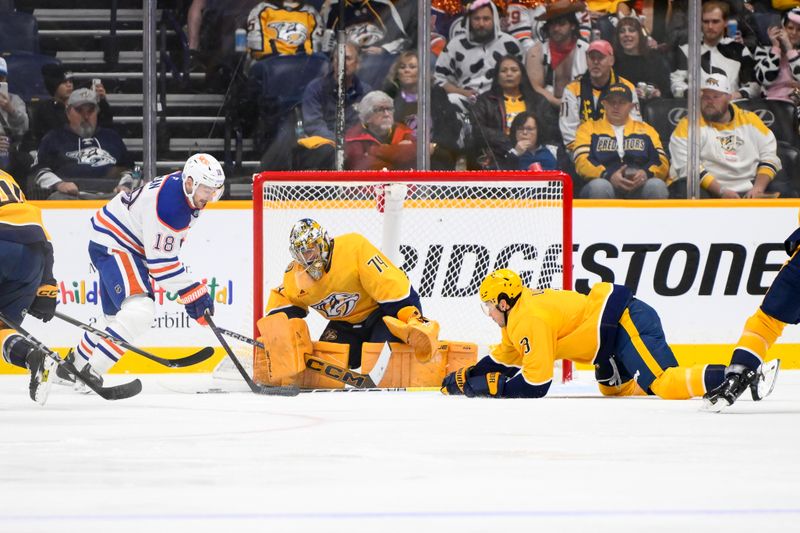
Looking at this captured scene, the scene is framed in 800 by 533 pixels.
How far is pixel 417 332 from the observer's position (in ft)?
18.1

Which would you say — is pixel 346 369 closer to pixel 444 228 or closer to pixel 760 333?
pixel 444 228

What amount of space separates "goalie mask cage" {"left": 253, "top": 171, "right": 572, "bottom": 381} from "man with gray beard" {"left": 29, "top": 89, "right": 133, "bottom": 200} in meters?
1.21

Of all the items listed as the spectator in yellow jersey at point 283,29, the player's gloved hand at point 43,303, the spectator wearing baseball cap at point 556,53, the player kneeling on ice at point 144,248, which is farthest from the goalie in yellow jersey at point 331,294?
the spectator wearing baseball cap at point 556,53

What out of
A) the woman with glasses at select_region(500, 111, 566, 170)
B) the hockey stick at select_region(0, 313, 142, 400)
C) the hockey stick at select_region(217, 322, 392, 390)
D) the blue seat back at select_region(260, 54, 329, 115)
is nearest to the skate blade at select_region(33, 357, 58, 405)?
the hockey stick at select_region(0, 313, 142, 400)

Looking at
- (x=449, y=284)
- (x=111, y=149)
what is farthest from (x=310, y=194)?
(x=111, y=149)

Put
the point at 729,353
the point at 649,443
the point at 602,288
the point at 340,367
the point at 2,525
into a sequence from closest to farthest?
the point at 2,525 → the point at 649,443 → the point at 602,288 → the point at 340,367 → the point at 729,353

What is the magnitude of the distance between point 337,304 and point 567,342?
1128 millimetres

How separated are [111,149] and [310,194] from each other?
1.30 metres

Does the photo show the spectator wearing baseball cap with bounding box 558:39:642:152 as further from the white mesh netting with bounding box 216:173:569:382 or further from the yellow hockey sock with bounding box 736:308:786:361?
the yellow hockey sock with bounding box 736:308:786:361

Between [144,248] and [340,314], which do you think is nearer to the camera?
[144,248]

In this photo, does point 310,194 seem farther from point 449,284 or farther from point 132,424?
point 132,424

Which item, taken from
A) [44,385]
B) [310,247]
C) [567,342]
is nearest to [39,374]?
[44,385]

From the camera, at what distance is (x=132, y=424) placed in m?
4.30

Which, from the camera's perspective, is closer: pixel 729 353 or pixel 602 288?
pixel 602 288
